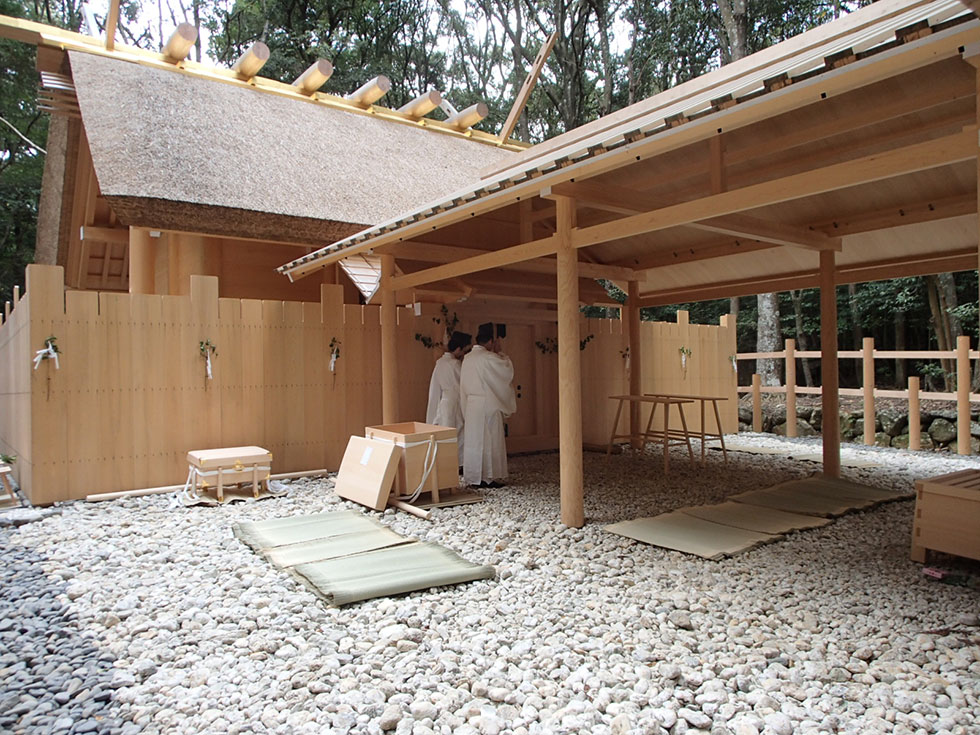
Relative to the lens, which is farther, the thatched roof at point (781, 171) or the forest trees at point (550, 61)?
the forest trees at point (550, 61)

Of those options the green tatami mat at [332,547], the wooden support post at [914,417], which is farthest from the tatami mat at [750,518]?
the wooden support post at [914,417]

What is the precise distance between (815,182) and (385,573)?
3.07 m

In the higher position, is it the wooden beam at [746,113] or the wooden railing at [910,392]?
the wooden beam at [746,113]

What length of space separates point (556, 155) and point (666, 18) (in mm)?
15396

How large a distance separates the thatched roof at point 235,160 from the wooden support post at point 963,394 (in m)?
6.46

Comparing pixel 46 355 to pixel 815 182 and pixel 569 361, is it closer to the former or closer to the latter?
pixel 569 361

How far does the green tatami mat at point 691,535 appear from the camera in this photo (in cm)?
391

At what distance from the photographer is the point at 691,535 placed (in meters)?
4.23

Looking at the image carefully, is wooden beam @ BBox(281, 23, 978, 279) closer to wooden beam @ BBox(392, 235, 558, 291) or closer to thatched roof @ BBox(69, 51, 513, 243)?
wooden beam @ BBox(392, 235, 558, 291)

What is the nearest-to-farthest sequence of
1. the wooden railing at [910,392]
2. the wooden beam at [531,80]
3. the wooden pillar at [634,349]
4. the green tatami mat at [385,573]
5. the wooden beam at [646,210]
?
the green tatami mat at [385,573]
the wooden beam at [646,210]
the wooden railing at [910,392]
the wooden pillar at [634,349]
the wooden beam at [531,80]

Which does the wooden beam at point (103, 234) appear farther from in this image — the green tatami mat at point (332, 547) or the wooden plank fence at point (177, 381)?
the green tatami mat at point (332, 547)

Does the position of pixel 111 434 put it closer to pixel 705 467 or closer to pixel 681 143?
pixel 681 143

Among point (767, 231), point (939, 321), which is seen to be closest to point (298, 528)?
point (767, 231)

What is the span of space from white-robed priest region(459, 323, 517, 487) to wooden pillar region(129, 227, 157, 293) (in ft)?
13.0
